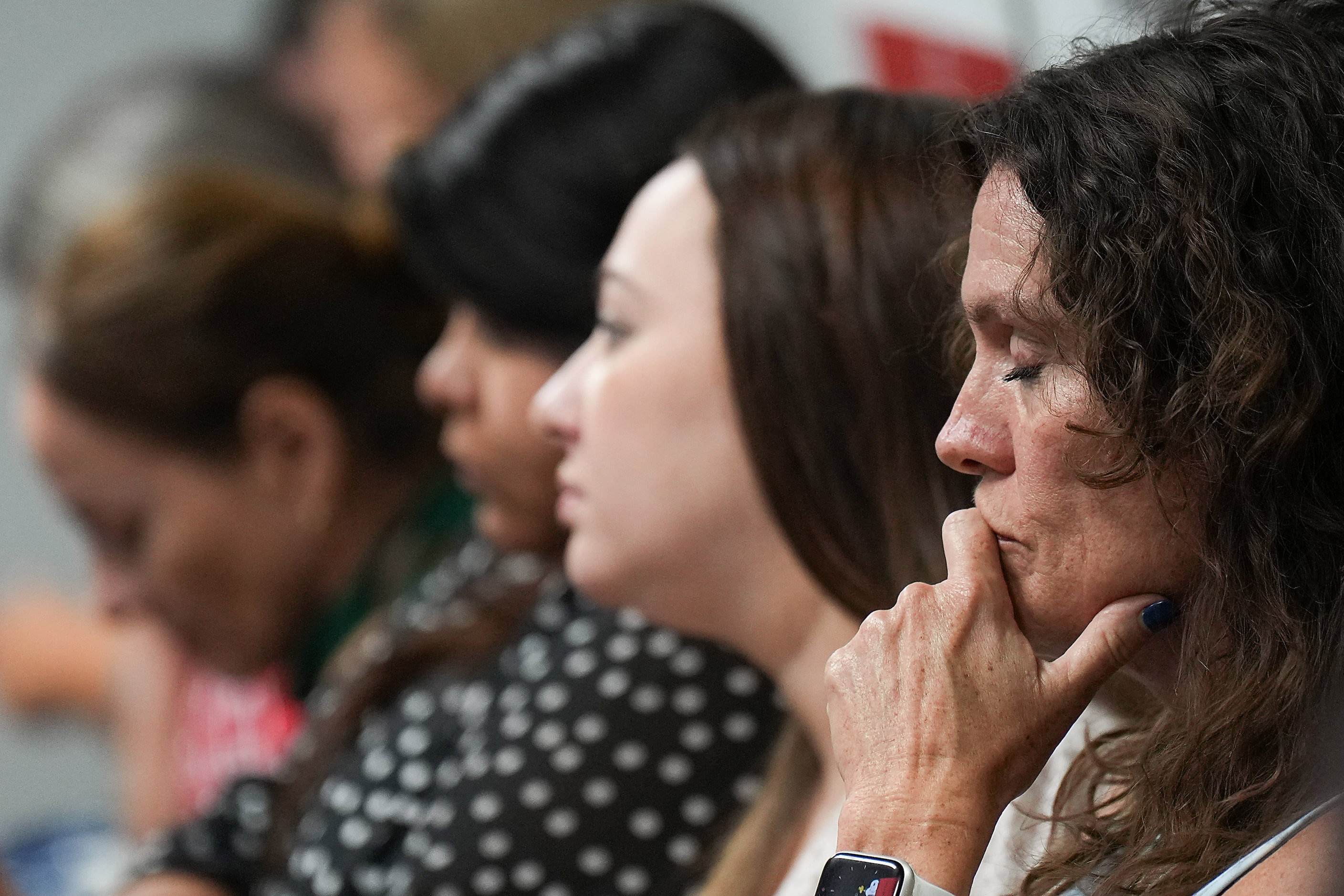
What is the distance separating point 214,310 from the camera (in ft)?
5.71

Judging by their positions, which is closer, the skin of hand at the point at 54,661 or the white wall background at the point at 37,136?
the skin of hand at the point at 54,661

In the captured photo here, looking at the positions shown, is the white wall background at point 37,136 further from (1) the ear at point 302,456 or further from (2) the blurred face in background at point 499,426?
(2) the blurred face in background at point 499,426

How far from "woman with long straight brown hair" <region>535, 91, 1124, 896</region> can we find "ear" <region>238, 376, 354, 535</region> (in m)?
0.73

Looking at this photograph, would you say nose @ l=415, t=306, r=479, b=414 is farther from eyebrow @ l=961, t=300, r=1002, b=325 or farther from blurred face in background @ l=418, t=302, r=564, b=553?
eyebrow @ l=961, t=300, r=1002, b=325

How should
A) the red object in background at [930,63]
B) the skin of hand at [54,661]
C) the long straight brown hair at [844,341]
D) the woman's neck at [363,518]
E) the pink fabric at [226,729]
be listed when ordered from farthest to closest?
the skin of hand at [54,661]
the pink fabric at [226,729]
the woman's neck at [363,518]
the red object in background at [930,63]
the long straight brown hair at [844,341]

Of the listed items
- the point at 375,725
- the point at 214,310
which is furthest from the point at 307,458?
the point at 375,725

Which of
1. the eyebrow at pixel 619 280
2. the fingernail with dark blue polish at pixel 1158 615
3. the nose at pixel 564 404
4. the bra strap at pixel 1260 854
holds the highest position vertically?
the eyebrow at pixel 619 280

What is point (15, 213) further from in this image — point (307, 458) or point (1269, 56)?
point (1269, 56)

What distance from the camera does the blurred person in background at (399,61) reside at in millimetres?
2059

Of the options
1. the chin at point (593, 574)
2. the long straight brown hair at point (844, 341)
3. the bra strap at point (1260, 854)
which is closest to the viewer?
the bra strap at point (1260, 854)

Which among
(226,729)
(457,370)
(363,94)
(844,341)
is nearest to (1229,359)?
(844,341)

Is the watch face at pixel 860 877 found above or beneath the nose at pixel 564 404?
beneath

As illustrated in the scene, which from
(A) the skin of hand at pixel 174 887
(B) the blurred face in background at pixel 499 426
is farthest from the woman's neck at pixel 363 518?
(A) the skin of hand at pixel 174 887

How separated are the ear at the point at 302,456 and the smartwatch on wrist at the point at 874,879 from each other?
1.20m
